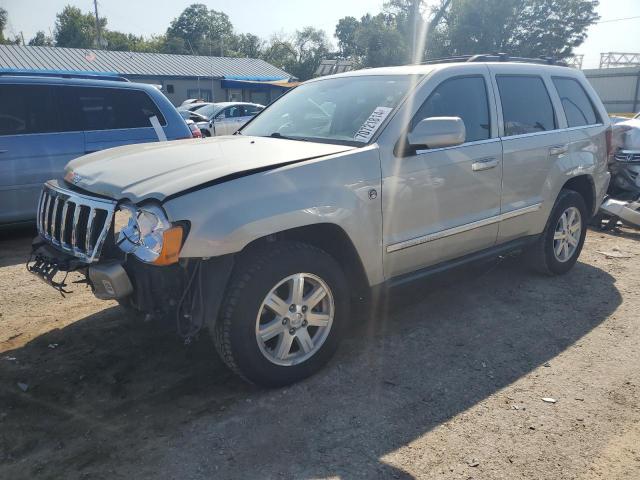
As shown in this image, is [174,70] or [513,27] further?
[513,27]

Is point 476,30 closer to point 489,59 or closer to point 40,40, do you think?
point 489,59

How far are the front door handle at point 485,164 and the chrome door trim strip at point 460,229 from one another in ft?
1.28

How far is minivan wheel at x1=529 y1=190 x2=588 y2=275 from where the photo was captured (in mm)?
4930

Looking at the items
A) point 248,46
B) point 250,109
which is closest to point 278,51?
point 248,46

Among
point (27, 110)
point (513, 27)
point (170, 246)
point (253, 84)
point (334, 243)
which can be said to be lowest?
point (334, 243)

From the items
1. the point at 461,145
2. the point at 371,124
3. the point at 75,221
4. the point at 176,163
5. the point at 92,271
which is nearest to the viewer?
the point at 92,271

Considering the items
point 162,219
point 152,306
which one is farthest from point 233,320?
point 162,219

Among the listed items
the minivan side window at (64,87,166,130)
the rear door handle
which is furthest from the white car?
the rear door handle

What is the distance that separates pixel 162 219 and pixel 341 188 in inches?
41.2

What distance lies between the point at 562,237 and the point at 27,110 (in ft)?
18.7

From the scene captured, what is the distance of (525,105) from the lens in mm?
4531

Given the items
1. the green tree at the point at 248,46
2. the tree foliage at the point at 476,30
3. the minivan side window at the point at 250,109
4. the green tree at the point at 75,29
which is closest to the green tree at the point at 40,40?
the green tree at the point at 75,29

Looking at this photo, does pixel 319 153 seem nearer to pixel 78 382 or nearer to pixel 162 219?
pixel 162 219

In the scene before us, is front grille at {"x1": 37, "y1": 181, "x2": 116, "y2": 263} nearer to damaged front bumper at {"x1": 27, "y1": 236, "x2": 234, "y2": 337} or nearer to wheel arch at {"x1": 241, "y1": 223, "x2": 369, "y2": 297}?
damaged front bumper at {"x1": 27, "y1": 236, "x2": 234, "y2": 337}
